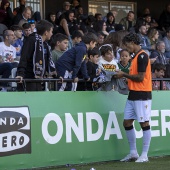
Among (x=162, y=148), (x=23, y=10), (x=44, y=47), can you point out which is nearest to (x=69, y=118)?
(x=44, y=47)

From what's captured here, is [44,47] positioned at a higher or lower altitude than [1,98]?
higher

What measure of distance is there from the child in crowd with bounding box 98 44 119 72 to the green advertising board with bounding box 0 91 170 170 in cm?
48

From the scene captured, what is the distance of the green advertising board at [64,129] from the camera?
955 cm

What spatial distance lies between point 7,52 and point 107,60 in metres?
2.82

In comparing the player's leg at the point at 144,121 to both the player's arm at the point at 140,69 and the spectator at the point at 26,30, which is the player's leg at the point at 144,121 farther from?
the spectator at the point at 26,30

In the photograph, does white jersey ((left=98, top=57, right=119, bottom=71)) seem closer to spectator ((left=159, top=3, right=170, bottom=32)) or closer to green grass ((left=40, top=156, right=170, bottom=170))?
green grass ((left=40, top=156, right=170, bottom=170))

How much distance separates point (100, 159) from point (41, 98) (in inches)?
62.4

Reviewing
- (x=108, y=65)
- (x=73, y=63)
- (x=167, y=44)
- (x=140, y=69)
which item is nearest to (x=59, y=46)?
(x=73, y=63)

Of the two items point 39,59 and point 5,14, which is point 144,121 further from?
point 5,14

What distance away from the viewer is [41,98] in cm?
1004

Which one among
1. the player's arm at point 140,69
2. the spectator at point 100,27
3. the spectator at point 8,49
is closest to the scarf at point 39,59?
the player's arm at point 140,69

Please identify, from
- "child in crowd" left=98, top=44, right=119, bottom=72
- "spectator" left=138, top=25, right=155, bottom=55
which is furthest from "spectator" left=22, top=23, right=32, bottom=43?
"spectator" left=138, top=25, right=155, bottom=55

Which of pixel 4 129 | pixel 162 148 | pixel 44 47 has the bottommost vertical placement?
pixel 162 148

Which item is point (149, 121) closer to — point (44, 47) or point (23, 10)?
point (44, 47)
